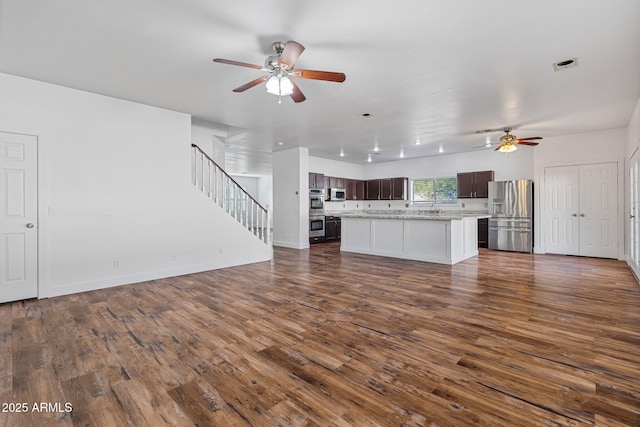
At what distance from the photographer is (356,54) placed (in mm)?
3213

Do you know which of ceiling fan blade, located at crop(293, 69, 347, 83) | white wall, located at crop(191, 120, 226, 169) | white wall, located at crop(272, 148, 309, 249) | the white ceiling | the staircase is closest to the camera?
the white ceiling

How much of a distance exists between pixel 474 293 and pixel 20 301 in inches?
230

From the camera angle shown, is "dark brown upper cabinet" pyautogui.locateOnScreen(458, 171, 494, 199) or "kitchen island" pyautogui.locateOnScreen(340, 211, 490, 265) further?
"dark brown upper cabinet" pyautogui.locateOnScreen(458, 171, 494, 199)

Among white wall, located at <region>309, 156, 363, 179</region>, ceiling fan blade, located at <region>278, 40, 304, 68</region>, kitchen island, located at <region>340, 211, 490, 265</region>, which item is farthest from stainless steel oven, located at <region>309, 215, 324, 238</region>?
ceiling fan blade, located at <region>278, 40, 304, 68</region>

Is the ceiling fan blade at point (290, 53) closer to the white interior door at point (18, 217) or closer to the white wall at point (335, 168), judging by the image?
the white interior door at point (18, 217)

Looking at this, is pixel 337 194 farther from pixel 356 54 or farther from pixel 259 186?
pixel 259 186

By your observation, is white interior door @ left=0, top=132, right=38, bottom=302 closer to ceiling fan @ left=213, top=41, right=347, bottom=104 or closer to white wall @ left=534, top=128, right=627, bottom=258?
ceiling fan @ left=213, top=41, right=347, bottom=104

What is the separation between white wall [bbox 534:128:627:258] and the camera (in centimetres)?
631

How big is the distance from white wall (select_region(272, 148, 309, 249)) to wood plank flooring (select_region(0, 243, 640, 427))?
395 centimetres

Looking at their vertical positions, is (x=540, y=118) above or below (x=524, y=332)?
above

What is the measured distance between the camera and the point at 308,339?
2695mm

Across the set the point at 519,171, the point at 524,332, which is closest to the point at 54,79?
the point at 524,332

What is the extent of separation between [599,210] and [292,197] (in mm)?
7076

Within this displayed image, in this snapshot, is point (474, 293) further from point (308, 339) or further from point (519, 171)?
point (519, 171)
